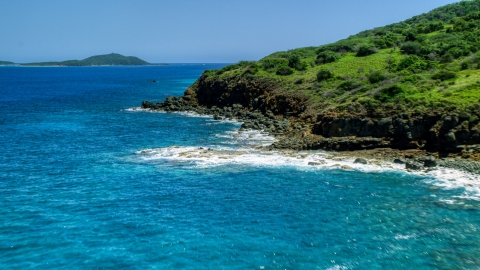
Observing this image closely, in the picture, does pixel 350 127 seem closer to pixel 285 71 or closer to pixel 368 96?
pixel 368 96

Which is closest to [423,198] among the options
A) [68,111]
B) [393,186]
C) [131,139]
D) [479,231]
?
[393,186]

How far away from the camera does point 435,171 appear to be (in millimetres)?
37125

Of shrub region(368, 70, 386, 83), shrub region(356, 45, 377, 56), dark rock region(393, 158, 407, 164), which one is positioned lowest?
dark rock region(393, 158, 407, 164)

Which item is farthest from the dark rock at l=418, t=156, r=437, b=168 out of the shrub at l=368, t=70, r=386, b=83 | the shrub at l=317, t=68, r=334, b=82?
the shrub at l=317, t=68, r=334, b=82

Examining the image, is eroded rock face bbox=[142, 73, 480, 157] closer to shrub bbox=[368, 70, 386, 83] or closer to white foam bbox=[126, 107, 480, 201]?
white foam bbox=[126, 107, 480, 201]

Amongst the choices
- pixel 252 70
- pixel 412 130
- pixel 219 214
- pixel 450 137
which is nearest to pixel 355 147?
pixel 412 130

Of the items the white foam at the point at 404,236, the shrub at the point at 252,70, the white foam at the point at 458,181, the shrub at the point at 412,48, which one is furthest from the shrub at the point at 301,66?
the white foam at the point at 404,236

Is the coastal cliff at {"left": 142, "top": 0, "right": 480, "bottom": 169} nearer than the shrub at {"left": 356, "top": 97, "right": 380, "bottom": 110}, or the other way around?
the coastal cliff at {"left": 142, "top": 0, "right": 480, "bottom": 169}

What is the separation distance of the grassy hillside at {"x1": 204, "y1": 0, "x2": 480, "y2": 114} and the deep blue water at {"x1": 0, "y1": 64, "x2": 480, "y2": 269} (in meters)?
13.9

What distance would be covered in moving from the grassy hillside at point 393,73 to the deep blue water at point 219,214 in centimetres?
1393

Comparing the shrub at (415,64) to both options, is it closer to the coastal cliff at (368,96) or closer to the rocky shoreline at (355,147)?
the coastal cliff at (368,96)

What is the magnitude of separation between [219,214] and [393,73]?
43.8m

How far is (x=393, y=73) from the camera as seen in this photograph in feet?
200

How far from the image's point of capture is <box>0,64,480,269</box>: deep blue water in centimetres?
2267
